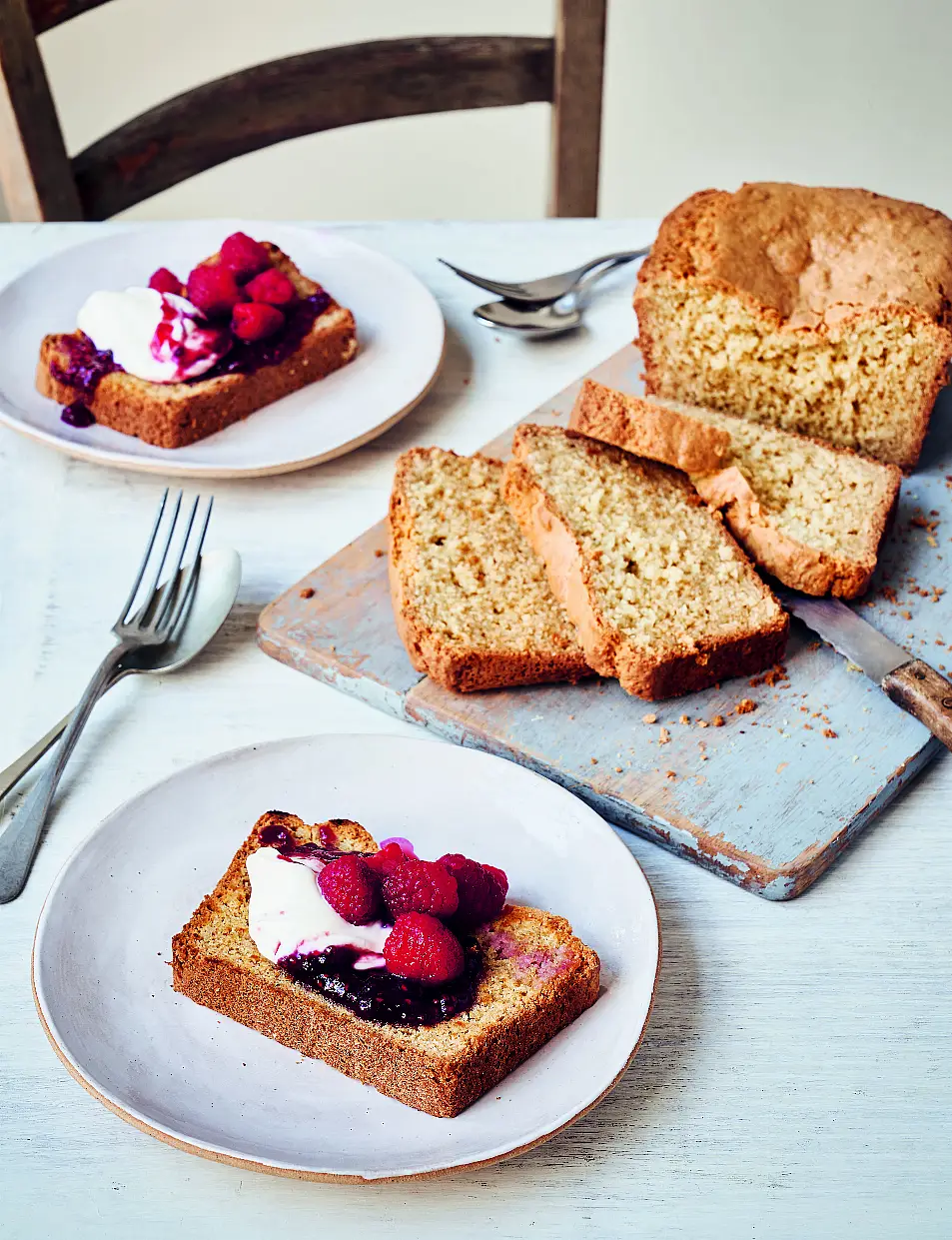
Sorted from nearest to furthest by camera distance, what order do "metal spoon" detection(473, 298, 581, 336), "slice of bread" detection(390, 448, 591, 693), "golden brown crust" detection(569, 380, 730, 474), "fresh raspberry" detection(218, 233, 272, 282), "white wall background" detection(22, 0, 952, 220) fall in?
"slice of bread" detection(390, 448, 591, 693) → "golden brown crust" detection(569, 380, 730, 474) → "fresh raspberry" detection(218, 233, 272, 282) → "metal spoon" detection(473, 298, 581, 336) → "white wall background" detection(22, 0, 952, 220)

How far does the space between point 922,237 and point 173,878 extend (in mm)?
1793

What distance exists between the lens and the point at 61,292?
2.72 metres

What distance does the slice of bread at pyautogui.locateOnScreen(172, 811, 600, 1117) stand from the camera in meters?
1.35

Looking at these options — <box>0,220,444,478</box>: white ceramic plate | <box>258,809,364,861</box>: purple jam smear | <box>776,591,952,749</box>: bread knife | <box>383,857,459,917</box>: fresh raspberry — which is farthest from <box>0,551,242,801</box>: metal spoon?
<box>776,591,952,749</box>: bread knife

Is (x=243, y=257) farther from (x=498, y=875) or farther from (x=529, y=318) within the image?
(x=498, y=875)

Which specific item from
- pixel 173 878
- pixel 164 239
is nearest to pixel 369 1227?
pixel 173 878

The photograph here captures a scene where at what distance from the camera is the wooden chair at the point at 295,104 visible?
3.20 metres

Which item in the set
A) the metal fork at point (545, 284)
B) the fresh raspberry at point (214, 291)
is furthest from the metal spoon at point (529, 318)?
the fresh raspberry at point (214, 291)

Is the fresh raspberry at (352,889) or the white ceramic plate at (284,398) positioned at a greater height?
the fresh raspberry at (352,889)

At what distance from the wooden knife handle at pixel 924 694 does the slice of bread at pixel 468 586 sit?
444 mm

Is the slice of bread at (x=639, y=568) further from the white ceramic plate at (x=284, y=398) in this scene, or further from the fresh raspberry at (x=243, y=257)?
the fresh raspberry at (x=243, y=257)

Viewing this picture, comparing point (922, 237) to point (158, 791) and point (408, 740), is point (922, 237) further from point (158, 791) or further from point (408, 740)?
point (158, 791)

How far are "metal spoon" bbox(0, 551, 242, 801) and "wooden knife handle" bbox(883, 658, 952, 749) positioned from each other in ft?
Answer: 3.28

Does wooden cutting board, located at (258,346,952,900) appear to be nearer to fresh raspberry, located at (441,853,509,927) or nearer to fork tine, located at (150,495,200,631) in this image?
fork tine, located at (150,495,200,631)
